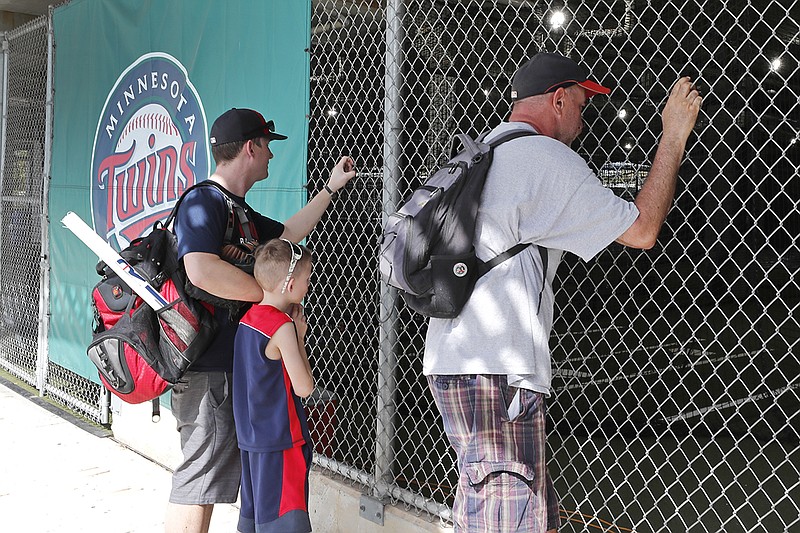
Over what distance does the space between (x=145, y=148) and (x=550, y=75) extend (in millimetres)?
3528

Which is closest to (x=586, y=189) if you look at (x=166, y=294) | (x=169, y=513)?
(x=166, y=294)

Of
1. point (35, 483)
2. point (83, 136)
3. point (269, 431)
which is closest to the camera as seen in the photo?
point (269, 431)

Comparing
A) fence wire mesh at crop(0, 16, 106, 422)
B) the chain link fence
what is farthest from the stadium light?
fence wire mesh at crop(0, 16, 106, 422)

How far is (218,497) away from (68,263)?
383 centimetres

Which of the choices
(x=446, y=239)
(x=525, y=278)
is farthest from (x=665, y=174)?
(x=446, y=239)

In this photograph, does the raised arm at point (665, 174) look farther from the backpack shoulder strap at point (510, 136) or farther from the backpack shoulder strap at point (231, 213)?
the backpack shoulder strap at point (231, 213)

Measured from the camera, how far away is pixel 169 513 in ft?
10.2

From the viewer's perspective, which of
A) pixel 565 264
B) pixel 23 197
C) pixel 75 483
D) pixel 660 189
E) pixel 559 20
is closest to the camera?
pixel 660 189

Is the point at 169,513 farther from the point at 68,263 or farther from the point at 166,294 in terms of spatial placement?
the point at 68,263

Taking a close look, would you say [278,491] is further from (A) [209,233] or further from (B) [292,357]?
(A) [209,233]

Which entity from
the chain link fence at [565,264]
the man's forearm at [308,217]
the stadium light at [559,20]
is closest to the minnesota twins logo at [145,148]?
the chain link fence at [565,264]

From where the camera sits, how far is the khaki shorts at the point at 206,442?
9.97ft

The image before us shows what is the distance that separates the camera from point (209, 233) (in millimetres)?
2855

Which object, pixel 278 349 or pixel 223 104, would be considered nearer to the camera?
pixel 278 349
